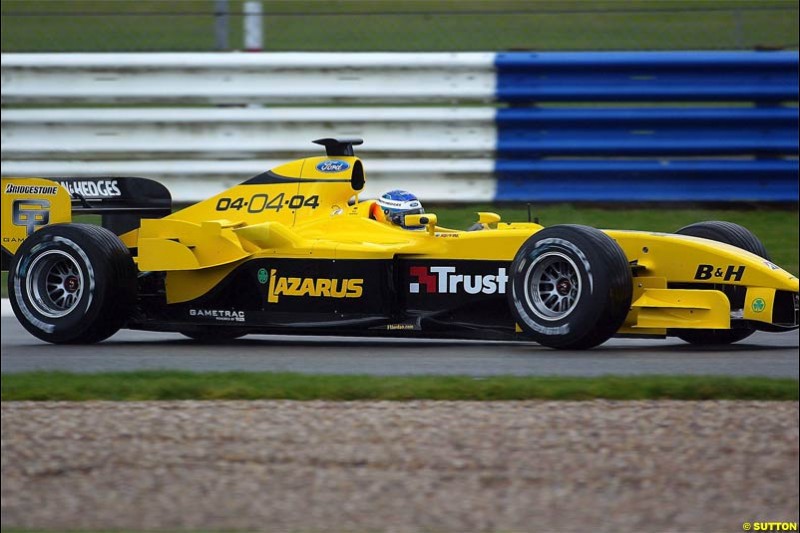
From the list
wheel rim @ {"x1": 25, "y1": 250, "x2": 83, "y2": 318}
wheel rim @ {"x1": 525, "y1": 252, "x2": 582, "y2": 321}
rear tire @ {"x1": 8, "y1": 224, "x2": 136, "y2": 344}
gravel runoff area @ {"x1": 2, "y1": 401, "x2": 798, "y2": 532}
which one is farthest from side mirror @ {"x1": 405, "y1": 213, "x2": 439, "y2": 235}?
wheel rim @ {"x1": 25, "y1": 250, "x2": 83, "y2": 318}

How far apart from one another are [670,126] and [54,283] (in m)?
3.42

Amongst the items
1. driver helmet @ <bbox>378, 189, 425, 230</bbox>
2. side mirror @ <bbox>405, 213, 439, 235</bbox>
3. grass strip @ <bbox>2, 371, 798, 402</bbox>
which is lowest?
Answer: grass strip @ <bbox>2, 371, 798, 402</bbox>

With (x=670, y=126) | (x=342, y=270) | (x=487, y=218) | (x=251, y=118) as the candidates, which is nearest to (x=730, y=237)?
(x=670, y=126)

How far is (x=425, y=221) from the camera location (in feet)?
25.3

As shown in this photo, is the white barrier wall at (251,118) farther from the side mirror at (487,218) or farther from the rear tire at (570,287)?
the rear tire at (570,287)

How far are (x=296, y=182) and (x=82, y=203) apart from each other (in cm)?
122

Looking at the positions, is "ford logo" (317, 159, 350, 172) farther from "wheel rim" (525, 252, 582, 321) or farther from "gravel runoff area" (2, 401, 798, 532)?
"gravel runoff area" (2, 401, 798, 532)

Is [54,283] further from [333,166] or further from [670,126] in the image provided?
[670,126]

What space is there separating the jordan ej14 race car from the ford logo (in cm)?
2

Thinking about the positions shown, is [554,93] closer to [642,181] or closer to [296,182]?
[642,181]

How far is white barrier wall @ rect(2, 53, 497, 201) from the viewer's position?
8375mm

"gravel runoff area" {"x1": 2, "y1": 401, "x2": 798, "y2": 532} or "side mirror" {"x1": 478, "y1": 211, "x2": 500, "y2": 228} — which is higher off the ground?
"side mirror" {"x1": 478, "y1": 211, "x2": 500, "y2": 228}

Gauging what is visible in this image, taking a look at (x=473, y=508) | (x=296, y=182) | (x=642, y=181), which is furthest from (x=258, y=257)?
(x=473, y=508)

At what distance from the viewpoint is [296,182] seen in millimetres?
7918
